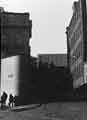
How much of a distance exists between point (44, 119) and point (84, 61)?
44.4 metres

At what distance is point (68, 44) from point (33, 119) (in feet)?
248

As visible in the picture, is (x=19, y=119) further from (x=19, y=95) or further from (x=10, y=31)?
(x=10, y=31)

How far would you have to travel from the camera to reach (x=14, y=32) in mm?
55844

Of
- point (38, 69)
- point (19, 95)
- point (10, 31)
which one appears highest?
point (10, 31)

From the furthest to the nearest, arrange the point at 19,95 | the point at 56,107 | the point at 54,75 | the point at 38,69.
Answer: the point at 54,75 → the point at 38,69 → the point at 19,95 → the point at 56,107

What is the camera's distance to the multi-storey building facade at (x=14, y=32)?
54250 millimetres

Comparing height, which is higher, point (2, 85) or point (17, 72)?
point (17, 72)

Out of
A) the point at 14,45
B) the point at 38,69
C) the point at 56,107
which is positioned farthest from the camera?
the point at 14,45

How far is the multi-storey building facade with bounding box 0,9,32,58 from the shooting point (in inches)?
2136

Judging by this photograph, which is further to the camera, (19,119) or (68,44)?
(68,44)

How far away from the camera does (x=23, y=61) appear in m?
32.1

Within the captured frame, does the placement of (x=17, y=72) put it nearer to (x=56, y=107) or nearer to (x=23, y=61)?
(x=23, y=61)

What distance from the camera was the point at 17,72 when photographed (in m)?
32.3

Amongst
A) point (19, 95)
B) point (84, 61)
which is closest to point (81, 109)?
point (19, 95)
